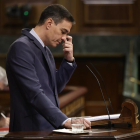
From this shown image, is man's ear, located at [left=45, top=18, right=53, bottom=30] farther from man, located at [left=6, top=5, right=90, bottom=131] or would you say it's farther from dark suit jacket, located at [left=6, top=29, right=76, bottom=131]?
dark suit jacket, located at [left=6, top=29, right=76, bottom=131]

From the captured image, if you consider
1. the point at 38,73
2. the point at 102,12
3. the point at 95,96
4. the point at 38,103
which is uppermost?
the point at 102,12

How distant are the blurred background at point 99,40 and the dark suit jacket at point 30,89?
15.0ft

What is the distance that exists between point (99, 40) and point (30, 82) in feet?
17.1

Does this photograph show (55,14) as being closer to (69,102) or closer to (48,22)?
(48,22)

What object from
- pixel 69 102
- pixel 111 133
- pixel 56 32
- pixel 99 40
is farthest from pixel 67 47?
pixel 99 40

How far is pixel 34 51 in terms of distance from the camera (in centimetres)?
222

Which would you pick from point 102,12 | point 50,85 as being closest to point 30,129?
point 50,85

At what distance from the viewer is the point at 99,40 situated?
7.19m

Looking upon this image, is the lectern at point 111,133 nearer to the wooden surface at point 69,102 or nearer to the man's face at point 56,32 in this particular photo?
the man's face at point 56,32

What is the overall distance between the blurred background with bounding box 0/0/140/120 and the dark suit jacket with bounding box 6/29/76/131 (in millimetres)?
4577

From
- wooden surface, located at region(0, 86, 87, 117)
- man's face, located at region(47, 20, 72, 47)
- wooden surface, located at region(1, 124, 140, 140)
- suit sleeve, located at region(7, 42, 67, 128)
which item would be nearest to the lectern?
wooden surface, located at region(1, 124, 140, 140)

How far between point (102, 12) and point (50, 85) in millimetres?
5264

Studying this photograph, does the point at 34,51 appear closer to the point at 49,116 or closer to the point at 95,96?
the point at 49,116

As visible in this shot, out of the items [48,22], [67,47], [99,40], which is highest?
[99,40]
